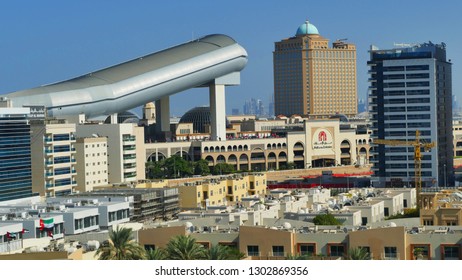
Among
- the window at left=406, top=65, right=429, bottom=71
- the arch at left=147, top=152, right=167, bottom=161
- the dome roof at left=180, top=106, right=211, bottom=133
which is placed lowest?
the arch at left=147, top=152, right=167, bottom=161

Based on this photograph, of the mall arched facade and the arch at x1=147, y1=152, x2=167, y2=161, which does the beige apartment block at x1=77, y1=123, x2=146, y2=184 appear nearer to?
the arch at x1=147, y1=152, x2=167, y2=161

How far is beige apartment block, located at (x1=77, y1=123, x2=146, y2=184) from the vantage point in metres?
46.9

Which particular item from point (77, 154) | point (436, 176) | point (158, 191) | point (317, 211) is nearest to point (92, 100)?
point (77, 154)

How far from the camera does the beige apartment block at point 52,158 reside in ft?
129

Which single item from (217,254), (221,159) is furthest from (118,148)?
(217,254)

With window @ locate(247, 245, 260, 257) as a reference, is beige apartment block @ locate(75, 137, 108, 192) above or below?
above

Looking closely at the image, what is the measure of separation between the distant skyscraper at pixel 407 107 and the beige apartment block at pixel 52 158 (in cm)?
1763

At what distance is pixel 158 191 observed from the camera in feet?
110

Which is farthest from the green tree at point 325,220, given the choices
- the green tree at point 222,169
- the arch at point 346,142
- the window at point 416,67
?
the arch at point 346,142

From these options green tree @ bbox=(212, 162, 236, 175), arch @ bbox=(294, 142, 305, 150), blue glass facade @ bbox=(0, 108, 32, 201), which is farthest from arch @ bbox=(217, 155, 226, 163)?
blue glass facade @ bbox=(0, 108, 32, 201)

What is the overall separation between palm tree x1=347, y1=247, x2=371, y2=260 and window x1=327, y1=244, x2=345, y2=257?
0.97 m

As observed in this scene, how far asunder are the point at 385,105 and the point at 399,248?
36.8 metres

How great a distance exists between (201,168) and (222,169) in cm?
183

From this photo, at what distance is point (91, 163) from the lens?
44375 millimetres
